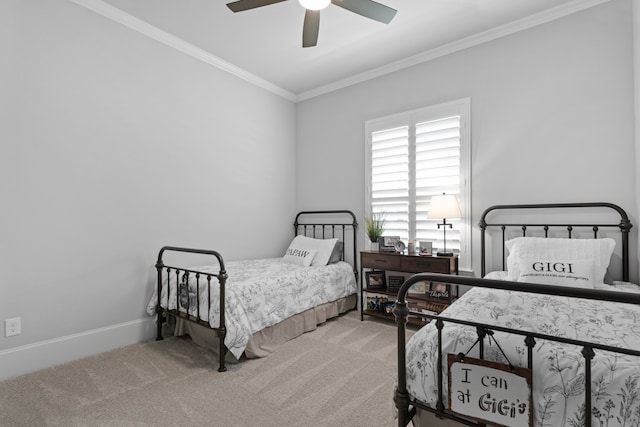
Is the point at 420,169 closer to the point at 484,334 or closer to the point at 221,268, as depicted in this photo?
the point at 221,268

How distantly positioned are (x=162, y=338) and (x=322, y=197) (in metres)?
2.42

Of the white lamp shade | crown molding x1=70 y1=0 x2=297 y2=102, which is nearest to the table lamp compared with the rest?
the white lamp shade

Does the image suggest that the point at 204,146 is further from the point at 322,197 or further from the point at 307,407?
the point at 307,407

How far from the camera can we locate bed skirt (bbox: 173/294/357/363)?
2.60 metres

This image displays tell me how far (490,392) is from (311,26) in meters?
2.42

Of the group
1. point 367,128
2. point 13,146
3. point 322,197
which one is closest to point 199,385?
point 13,146

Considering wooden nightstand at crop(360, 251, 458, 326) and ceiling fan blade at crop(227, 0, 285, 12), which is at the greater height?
ceiling fan blade at crop(227, 0, 285, 12)

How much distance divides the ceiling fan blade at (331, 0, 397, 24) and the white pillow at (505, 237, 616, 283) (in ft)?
6.48

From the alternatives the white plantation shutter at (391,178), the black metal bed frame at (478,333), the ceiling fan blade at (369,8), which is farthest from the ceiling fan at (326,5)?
the black metal bed frame at (478,333)

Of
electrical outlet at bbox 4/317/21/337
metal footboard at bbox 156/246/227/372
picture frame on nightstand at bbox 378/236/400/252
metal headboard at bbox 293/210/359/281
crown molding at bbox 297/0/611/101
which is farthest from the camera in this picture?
metal headboard at bbox 293/210/359/281

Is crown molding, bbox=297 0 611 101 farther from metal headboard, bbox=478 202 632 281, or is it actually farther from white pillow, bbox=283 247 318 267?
white pillow, bbox=283 247 318 267

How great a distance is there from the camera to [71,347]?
255cm

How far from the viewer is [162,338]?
303cm

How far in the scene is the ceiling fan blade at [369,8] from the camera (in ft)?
7.09
